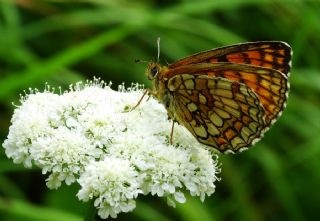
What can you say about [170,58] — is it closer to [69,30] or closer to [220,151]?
[69,30]

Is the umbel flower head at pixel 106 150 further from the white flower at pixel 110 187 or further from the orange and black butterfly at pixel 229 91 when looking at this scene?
the orange and black butterfly at pixel 229 91

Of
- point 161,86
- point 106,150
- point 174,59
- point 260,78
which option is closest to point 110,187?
point 106,150

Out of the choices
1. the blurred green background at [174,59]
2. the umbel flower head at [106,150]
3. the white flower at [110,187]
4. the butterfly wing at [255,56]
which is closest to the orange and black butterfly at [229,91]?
the butterfly wing at [255,56]

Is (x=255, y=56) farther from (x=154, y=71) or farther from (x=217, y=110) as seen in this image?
(x=154, y=71)

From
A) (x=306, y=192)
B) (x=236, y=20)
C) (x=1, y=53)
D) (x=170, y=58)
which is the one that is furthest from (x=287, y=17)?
(x=1, y=53)

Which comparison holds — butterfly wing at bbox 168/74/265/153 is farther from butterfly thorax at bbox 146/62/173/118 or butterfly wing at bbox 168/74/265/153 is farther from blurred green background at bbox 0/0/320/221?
blurred green background at bbox 0/0/320/221

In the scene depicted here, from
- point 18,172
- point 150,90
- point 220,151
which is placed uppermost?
point 150,90
